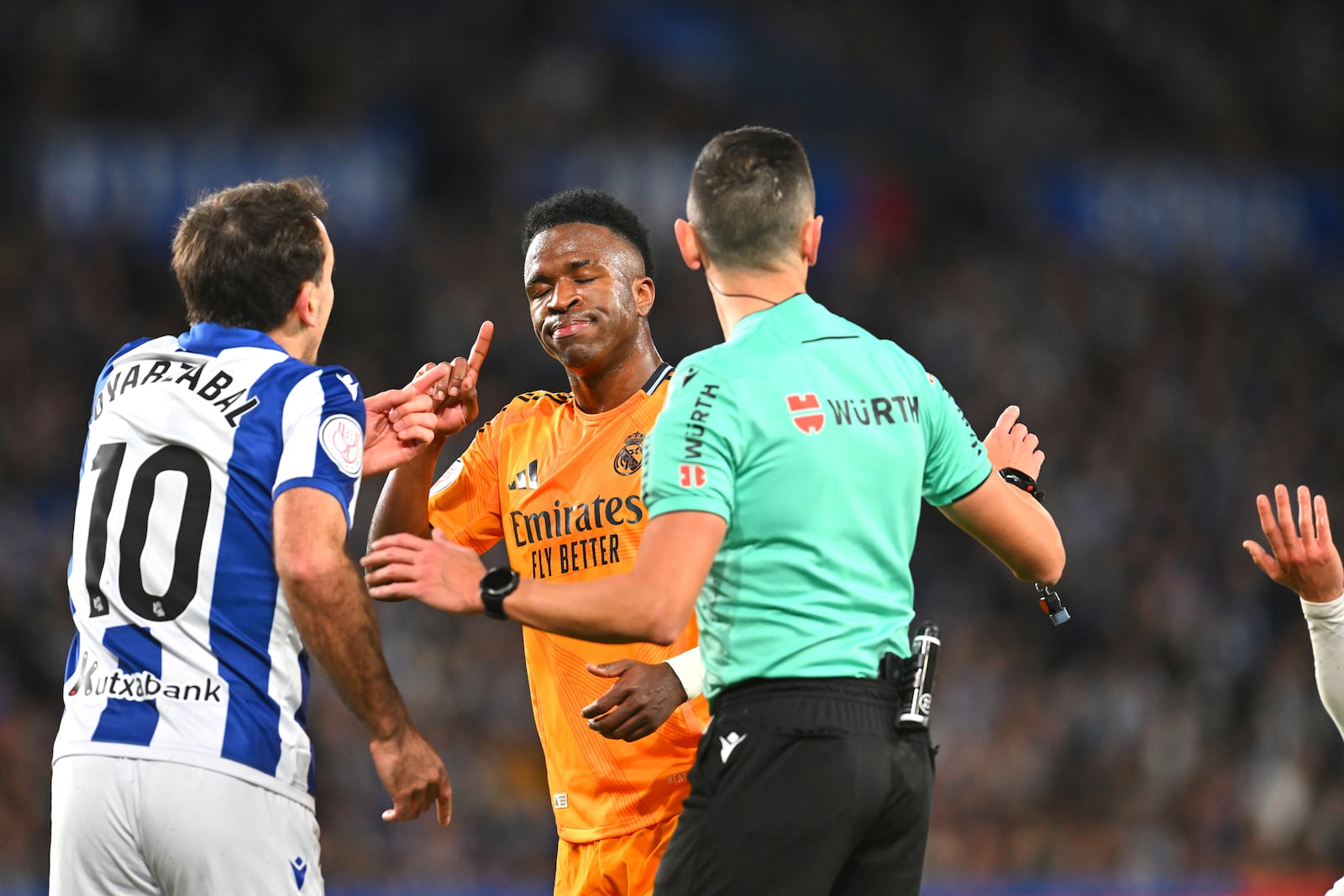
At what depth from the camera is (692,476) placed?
137 inches

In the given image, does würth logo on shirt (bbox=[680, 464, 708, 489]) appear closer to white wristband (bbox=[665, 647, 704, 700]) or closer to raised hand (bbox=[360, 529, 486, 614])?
raised hand (bbox=[360, 529, 486, 614])

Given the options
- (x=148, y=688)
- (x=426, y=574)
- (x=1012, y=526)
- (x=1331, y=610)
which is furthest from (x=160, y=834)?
(x=1331, y=610)

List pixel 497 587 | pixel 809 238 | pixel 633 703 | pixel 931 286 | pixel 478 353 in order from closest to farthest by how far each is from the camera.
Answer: pixel 497 587, pixel 809 238, pixel 633 703, pixel 478 353, pixel 931 286

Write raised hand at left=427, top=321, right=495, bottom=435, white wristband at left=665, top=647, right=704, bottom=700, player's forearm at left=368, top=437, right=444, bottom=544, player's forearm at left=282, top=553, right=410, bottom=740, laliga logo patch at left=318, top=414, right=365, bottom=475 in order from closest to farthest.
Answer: player's forearm at left=282, top=553, right=410, bottom=740 < laliga logo patch at left=318, top=414, right=365, bottom=475 < white wristband at left=665, top=647, right=704, bottom=700 < raised hand at left=427, top=321, right=495, bottom=435 < player's forearm at left=368, top=437, right=444, bottom=544

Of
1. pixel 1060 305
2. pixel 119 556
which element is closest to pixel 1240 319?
pixel 1060 305

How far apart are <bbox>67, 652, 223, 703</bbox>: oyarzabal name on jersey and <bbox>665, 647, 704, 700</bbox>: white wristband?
131 cm

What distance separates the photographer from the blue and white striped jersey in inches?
148

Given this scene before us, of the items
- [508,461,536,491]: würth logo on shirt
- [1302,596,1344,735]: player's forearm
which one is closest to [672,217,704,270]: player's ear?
[508,461,536,491]: würth logo on shirt

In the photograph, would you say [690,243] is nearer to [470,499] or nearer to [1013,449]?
[1013,449]

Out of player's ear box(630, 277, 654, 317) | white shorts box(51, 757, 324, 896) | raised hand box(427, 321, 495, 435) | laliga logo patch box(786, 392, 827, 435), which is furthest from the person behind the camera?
player's ear box(630, 277, 654, 317)

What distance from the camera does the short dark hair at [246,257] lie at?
13.3 feet

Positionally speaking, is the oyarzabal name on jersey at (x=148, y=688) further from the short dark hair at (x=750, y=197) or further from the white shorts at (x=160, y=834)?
the short dark hair at (x=750, y=197)

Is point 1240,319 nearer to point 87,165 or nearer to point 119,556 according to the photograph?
point 87,165

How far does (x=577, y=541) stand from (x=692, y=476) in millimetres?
1576
